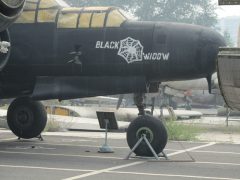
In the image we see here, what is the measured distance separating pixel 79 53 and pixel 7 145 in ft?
13.1

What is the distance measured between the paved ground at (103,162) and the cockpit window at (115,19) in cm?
308

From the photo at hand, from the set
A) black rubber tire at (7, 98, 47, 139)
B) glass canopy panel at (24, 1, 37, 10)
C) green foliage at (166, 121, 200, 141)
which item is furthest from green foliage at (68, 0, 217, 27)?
glass canopy panel at (24, 1, 37, 10)

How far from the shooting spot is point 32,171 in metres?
11.7

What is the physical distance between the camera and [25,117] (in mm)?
17688

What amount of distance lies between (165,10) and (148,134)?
112 meters

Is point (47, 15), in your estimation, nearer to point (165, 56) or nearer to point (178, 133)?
point (165, 56)

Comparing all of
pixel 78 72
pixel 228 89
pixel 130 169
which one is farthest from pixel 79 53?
pixel 228 89

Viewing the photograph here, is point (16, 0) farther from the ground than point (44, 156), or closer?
farther from the ground

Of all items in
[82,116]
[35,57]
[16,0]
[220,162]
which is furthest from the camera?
[82,116]

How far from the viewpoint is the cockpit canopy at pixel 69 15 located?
579 inches

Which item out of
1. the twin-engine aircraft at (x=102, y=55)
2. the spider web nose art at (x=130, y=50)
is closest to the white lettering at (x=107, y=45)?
the twin-engine aircraft at (x=102, y=55)

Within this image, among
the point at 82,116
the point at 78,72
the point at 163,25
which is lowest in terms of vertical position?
the point at 82,116

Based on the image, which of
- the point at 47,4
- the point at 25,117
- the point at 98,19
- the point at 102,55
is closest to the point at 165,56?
the point at 102,55

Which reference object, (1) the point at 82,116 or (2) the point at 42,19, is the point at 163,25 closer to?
(2) the point at 42,19
